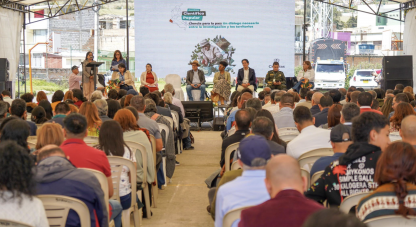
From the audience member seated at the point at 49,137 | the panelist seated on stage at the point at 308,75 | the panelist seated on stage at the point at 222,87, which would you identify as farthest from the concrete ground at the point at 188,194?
the panelist seated on stage at the point at 308,75

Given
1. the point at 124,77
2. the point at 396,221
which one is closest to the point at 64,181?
the point at 396,221

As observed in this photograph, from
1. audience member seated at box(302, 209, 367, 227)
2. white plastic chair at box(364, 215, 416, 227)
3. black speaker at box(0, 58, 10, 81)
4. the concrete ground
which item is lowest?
the concrete ground

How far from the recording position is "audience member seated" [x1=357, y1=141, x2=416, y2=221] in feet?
7.52

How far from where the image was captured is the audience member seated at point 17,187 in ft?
7.51

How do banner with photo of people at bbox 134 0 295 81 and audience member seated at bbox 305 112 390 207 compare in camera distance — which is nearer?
audience member seated at bbox 305 112 390 207

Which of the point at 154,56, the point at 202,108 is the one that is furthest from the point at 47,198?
the point at 154,56

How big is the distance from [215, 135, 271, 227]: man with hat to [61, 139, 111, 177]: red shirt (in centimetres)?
102

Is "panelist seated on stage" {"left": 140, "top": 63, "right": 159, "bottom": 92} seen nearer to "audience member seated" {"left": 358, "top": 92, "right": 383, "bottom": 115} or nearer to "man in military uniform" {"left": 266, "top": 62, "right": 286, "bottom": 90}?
"man in military uniform" {"left": 266, "top": 62, "right": 286, "bottom": 90}

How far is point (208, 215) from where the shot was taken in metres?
4.92

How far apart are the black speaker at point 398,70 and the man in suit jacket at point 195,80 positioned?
486 cm

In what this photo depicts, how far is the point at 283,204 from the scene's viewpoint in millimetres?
1850

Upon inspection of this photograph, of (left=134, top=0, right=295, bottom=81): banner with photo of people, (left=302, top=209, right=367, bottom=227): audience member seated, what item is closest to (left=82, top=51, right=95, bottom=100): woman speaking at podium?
(left=134, top=0, right=295, bottom=81): banner with photo of people

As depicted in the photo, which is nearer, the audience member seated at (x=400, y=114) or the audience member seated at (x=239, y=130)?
the audience member seated at (x=239, y=130)

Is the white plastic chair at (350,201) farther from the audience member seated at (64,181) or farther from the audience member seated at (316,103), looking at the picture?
the audience member seated at (316,103)
